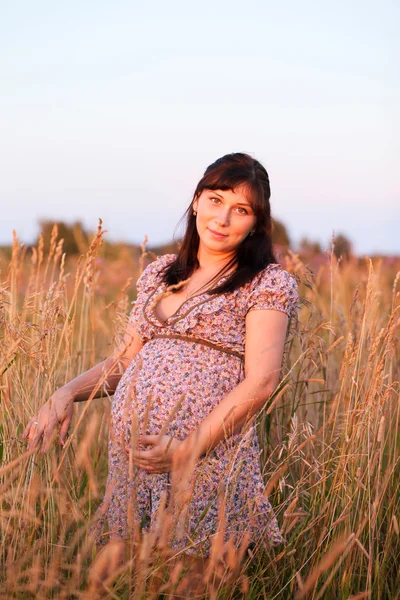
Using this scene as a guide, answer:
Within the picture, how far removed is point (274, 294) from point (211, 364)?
318 millimetres

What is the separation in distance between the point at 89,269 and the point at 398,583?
5.27ft

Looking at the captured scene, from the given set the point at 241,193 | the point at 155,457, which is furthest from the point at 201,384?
the point at 241,193

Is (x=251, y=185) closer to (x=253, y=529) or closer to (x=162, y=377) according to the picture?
(x=162, y=377)

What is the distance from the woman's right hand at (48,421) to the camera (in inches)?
78.5

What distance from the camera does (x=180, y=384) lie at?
2.19 meters

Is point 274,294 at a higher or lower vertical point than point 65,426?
higher

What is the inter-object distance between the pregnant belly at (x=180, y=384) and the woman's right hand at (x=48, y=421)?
0.17 metres

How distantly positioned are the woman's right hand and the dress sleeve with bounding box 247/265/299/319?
0.69 m

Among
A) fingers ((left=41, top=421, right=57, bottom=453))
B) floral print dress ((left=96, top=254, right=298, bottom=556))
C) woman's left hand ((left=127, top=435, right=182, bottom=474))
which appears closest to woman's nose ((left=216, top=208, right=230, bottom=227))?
floral print dress ((left=96, top=254, right=298, bottom=556))

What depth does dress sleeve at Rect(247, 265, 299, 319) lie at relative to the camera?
222 centimetres

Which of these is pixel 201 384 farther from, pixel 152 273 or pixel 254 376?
pixel 152 273

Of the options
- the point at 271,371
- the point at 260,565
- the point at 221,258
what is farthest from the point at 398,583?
the point at 221,258

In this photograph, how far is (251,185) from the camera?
2.45m

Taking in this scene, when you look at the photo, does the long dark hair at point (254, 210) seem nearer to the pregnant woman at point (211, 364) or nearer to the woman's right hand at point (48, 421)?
the pregnant woman at point (211, 364)
